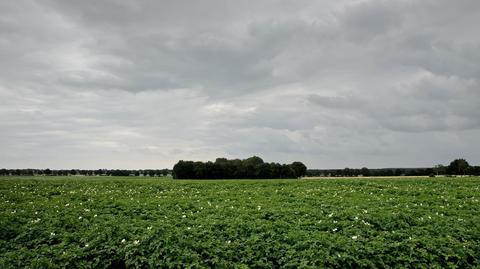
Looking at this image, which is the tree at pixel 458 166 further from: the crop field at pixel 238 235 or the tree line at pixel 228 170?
the crop field at pixel 238 235

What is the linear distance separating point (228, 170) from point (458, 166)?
3151cm

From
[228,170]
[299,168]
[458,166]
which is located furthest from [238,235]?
[299,168]

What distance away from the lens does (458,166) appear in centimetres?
4444

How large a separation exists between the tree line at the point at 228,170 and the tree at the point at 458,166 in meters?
23.5

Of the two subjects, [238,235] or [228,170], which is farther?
[228,170]

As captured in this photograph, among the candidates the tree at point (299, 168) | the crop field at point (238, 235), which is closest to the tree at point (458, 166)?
the tree at point (299, 168)

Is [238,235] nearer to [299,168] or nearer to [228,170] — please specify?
[228,170]

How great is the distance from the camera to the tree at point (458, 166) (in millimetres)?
44219

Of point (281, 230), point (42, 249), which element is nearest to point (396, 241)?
point (281, 230)

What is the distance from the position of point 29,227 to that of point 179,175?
47.3 metres

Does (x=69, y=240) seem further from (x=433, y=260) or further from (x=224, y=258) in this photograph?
(x=433, y=260)

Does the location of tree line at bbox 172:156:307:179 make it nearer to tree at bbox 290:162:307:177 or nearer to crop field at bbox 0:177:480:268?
tree at bbox 290:162:307:177

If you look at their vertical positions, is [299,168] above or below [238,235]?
above

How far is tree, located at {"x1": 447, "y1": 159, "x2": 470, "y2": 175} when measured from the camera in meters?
44.2
